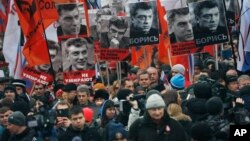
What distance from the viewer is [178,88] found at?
47.1 feet

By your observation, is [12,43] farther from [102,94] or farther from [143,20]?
[102,94]

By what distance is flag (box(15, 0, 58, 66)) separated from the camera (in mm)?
19188

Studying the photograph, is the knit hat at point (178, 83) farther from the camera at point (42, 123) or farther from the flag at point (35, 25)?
the flag at point (35, 25)

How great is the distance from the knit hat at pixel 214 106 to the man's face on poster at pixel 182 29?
7.83 meters

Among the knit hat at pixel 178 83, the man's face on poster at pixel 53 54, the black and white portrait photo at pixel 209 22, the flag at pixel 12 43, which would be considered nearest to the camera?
the knit hat at pixel 178 83

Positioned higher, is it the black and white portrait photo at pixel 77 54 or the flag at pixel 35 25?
the flag at pixel 35 25

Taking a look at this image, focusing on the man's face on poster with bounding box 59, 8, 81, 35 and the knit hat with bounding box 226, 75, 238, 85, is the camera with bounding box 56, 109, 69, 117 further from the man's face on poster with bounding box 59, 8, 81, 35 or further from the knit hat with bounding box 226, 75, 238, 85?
the man's face on poster with bounding box 59, 8, 81, 35

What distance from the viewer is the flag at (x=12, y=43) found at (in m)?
20.3

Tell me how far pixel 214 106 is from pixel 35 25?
8552 millimetres

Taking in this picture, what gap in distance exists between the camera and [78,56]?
18.8 metres

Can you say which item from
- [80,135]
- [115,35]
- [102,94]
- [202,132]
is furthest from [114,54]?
[202,132]

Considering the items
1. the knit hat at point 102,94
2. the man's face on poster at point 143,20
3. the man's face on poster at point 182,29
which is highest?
the man's face on poster at point 143,20

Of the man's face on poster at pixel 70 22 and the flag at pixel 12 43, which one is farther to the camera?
the flag at pixel 12 43

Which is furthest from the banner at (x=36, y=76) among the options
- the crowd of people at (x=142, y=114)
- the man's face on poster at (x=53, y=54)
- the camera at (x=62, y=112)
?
the camera at (x=62, y=112)
